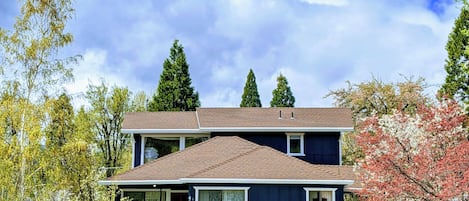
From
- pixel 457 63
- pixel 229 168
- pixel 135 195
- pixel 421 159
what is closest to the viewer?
pixel 421 159

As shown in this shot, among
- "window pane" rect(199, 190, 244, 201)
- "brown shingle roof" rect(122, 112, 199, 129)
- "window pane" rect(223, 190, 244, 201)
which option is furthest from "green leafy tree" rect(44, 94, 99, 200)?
"brown shingle roof" rect(122, 112, 199, 129)

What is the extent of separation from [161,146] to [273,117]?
524cm

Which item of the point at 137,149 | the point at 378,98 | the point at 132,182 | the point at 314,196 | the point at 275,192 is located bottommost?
the point at 314,196

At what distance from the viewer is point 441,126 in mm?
15719

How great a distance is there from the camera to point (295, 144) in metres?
24.4

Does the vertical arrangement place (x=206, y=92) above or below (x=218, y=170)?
above

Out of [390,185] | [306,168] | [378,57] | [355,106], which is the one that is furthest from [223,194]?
[355,106]

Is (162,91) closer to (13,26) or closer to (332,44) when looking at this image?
(332,44)

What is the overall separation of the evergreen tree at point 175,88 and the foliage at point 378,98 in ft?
33.9

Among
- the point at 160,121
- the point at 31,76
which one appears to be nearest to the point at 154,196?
the point at 160,121

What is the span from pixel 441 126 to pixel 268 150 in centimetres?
690

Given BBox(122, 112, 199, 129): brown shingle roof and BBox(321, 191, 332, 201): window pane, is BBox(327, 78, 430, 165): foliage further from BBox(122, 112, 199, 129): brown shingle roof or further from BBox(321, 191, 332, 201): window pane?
BBox(321, 191, 332, 201): window pane

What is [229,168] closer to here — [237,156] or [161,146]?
[237,156]

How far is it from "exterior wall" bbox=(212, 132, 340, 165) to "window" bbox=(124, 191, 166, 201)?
4.59 meters
